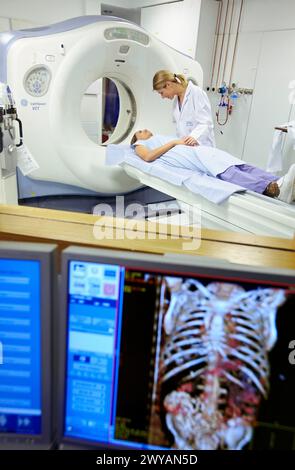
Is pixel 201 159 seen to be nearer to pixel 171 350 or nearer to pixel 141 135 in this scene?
pixel 141 135

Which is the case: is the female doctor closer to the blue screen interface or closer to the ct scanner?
the ct scanner

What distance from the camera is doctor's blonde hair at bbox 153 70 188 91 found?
118 inches

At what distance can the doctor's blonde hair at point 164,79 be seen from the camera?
3.01 meters

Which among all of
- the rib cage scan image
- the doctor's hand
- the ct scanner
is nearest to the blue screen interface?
the rib cage scan image

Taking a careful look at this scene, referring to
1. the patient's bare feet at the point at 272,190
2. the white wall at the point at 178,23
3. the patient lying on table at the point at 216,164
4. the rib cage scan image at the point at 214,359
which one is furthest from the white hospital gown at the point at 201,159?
the white wall at the point at 178,23

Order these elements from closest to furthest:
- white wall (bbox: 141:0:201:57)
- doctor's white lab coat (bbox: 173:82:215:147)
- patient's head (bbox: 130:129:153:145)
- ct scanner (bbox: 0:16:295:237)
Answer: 1. ct scanner (bbox: 0:16:295:237)
2. doctor's white lab coat (bbox: 173:82:215:147)
3. patient's head (bbox: 130:129:153:145)
4. white wall (bbox: 141:0:201:57)

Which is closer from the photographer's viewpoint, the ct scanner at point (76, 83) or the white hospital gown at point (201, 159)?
the white hospital gown at point (201, 159)

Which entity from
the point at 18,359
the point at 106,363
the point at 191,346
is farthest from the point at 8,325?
the point at 191,346

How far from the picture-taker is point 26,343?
0.60 metres

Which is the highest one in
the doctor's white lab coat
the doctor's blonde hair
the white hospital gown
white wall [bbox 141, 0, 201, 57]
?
white wall [bbox 141, 0, 201, 57]

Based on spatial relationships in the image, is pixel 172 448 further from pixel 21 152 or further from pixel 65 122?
pixel 65 122

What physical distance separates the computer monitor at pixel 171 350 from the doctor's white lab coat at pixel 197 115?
258 cm

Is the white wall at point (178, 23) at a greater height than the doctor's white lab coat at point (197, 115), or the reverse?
the white wall at point (178, 23)

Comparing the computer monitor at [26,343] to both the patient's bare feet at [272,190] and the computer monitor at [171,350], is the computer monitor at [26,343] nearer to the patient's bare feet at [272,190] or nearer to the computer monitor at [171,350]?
the computer monitor at [171,350]
